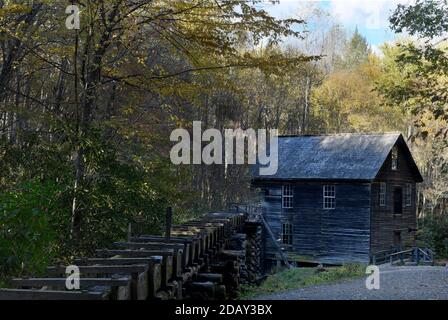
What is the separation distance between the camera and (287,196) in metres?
32.0

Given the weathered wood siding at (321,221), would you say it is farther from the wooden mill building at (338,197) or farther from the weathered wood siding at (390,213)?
the weathered wood siding at (390,213)

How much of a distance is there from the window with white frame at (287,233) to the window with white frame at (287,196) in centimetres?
113

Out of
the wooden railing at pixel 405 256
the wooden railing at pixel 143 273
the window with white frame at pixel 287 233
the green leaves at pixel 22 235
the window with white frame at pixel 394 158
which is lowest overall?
the wooden railing at pixel 405 256

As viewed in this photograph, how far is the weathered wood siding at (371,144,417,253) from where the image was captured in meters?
30.0

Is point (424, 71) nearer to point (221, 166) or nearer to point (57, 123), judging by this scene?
point (57, 123)

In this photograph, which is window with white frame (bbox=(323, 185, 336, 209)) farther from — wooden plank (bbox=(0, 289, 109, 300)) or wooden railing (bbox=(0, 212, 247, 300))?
wooden plank (bbox=(0, 289, 109, 300))

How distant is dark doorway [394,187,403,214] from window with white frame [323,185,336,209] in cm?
462

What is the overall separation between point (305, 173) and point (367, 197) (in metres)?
3.71

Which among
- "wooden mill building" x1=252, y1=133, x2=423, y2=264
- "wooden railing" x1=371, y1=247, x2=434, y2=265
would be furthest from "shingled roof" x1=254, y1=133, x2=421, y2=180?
"wooden railing" x1=371, y1=247, x2=434, y2=265

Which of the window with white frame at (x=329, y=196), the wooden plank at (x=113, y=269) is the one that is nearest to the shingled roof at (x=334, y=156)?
the window with white frame at (x=329, y=196)

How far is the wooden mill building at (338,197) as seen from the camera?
96.9 ft

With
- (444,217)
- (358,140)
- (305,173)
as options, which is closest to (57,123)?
(305,173)

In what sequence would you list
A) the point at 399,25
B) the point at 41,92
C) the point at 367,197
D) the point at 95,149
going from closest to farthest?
the point at 95,149 → the point at 399,25 → the point at 41,92 → the point at 367,197
